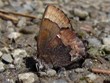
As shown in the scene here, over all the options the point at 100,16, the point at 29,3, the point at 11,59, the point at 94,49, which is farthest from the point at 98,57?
the point at 29,3

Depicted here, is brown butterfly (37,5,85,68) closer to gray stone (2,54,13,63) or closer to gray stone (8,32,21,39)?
gray stone (2,54,13,63)

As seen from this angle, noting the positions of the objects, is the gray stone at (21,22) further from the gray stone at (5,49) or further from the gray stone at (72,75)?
the gray stone at (72,75)

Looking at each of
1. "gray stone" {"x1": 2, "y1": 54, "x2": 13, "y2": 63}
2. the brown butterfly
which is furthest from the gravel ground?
the brown butterfly

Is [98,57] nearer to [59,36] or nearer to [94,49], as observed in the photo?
[94,49]

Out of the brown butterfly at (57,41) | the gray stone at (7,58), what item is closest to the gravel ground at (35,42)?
the gray stone at (7,58)

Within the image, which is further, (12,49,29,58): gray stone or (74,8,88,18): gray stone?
(74,8,88,18): gray stone

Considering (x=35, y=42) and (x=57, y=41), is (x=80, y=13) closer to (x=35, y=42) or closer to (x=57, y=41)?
(x=35, y=42)

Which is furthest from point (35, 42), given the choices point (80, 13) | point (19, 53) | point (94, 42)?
point (80, 13)
